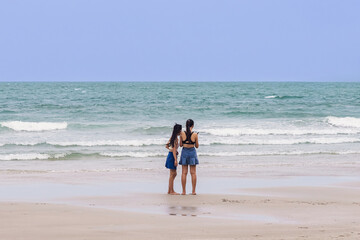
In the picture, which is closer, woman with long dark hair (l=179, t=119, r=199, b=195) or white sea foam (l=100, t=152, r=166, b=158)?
woman with long dark hair (l=179, t=119, r=199, b=195)

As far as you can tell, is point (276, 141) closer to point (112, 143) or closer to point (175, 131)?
point (112, 143)

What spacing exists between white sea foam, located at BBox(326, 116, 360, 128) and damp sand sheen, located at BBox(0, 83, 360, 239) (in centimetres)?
124

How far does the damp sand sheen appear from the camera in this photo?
8.09 meters

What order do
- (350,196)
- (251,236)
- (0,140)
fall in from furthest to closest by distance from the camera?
(0,140) < (350,196) < (251,236)

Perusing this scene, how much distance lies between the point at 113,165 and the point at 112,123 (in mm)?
13367

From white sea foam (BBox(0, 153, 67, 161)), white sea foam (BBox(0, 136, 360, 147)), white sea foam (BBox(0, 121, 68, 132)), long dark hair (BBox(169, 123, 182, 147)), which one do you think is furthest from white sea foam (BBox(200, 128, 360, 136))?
long dark hair (BBox(169, 123, 182, 147))

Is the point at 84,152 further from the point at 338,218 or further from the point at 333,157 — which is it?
the point at 338,218

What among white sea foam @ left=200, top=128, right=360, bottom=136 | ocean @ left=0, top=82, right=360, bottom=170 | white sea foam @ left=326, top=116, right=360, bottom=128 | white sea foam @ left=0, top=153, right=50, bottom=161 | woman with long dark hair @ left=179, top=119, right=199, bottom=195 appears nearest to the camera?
woman with long dark hair @ left=179, top=119, right=199, bottom=195

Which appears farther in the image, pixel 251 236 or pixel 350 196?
pixel 350 196

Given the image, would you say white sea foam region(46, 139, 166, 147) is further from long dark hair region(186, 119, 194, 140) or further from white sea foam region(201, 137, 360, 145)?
long dark hair region(186, 119, 194, 140)

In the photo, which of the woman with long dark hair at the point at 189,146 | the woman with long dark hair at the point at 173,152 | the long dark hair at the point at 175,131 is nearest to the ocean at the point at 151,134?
the woman with long dark hair at the point at 173,152

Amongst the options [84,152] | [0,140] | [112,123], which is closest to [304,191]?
[84,152]

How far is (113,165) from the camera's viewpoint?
1731 centimetres

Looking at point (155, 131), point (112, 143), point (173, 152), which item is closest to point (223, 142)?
point (112, 143)
